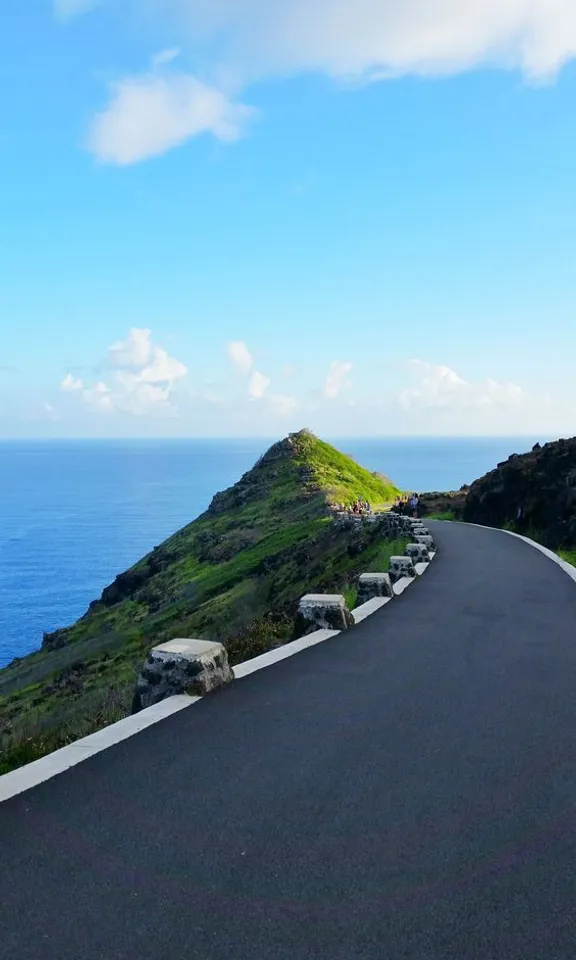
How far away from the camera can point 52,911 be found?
392cm

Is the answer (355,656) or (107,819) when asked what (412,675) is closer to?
(355,656)

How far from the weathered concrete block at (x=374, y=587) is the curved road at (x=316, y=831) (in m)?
5.64

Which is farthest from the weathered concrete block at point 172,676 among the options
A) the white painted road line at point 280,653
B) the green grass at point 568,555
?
the green grass at point 568,555

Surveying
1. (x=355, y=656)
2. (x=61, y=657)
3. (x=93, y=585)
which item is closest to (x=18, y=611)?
(x=93, y=585)

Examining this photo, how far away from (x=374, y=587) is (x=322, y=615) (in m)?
3.47

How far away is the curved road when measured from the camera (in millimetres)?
3750

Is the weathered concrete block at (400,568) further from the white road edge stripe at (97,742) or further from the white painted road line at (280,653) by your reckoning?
the white road edge stripe at (97,742)

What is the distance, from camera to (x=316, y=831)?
193 inches

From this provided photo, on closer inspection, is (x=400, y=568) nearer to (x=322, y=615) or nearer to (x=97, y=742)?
(x=322, y=615)

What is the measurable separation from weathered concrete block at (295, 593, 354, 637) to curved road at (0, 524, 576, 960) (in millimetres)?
2494

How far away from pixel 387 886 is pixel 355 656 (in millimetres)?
5600

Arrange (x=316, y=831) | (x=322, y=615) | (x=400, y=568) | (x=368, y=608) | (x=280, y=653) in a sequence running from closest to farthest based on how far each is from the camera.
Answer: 1. (x=316, y=831)
2. (x=280, y=653)
3. (x=322, y=615)
4. (x=368, y=608)
5. (x=400, y=568)

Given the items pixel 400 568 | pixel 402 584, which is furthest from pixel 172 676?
pixel 400 568

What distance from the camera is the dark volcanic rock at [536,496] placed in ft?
90.2
